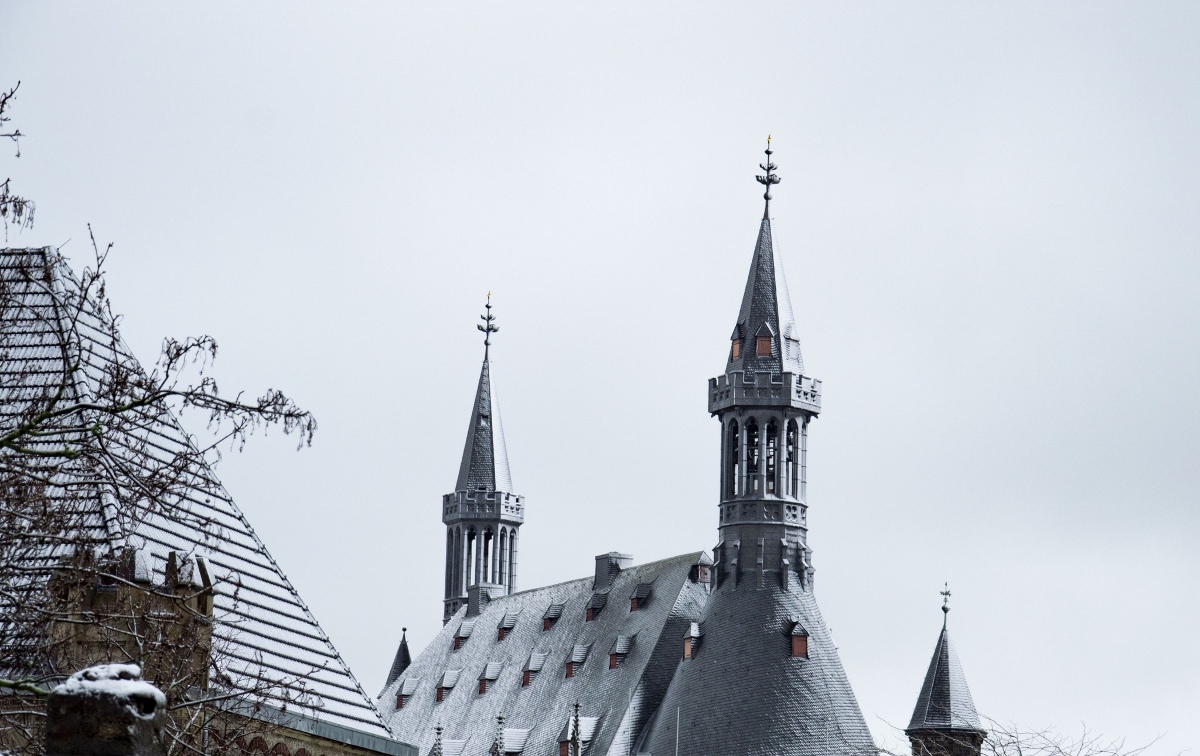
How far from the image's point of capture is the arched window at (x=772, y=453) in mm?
97125

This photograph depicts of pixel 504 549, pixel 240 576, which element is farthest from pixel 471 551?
pixel 240 576

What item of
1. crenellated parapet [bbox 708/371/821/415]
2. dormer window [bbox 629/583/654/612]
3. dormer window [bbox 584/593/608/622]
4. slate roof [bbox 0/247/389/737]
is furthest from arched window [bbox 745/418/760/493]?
slate roof [bbox 0/247/389/737]

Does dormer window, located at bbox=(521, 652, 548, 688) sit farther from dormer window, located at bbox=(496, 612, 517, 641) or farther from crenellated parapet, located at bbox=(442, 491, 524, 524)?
crenellated parapet, located at bbox=(442, 491, 524, 524)

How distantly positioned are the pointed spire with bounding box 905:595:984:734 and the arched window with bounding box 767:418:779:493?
10998mm


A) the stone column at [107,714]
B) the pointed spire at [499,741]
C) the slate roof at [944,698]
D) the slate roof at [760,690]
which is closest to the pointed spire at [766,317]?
the slate roof at [760,690]

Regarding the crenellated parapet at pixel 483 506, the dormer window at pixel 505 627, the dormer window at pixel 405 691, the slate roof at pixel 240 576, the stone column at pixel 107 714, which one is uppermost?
the crenellated parapet at pixel 483 506

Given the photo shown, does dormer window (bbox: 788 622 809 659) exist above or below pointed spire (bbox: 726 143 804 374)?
below

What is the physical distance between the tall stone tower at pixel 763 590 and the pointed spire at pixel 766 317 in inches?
2.4

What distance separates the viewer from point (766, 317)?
98500 mm

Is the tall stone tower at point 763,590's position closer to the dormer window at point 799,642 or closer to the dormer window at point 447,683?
the dormer window at point 799,642

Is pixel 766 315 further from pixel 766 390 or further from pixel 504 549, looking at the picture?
pixel 504 549

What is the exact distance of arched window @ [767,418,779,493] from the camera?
3824 inches

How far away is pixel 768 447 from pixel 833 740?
48.0ft

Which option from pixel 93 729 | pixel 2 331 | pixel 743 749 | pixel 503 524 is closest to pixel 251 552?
pixel 2 331
